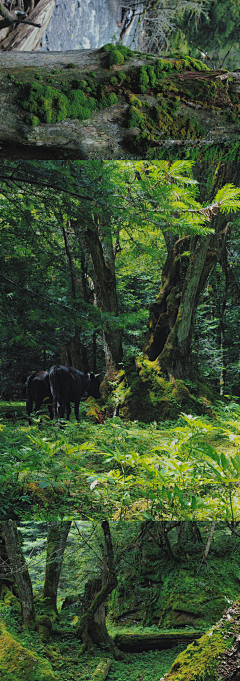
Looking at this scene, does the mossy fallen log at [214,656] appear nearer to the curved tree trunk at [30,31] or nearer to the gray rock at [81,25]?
the curved tree trunk at [30,31]

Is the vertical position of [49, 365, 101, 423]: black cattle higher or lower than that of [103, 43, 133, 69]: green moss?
lower

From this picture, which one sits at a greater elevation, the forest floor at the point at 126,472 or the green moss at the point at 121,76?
the green moss at the point at 121,76

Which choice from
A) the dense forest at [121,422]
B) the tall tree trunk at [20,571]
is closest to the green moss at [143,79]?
the dense forest at [121,422]

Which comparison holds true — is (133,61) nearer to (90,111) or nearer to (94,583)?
(90,111)

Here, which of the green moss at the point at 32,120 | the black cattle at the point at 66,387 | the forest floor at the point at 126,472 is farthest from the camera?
the black cattle at the point at 66,387

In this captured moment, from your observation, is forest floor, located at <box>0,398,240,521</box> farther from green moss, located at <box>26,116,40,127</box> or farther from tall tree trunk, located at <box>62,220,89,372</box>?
green moss, located at <box>26,116,40,127</box>

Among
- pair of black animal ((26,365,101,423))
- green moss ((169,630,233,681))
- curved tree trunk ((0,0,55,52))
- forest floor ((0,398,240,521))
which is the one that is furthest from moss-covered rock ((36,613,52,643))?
curved tree trunk ((0,0,55,52))

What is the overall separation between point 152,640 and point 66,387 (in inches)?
56.5

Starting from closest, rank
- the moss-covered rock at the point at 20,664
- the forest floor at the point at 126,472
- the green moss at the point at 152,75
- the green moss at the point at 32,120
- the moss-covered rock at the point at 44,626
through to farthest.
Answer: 1. the green moss at the point at 32,120
2. the green moss at the point at 152,75
3. the moss-covered rock at the point at 20,664
4. the moss-covered rock at the point at 44,626
5. the forest floor at the point at 126,472

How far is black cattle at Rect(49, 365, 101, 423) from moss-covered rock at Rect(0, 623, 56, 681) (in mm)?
1216

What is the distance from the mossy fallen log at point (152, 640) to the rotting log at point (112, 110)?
202cm

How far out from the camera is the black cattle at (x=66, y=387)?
2.52 meters

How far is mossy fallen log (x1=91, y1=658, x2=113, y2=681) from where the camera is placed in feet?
5.19

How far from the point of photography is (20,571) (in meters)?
1.81
